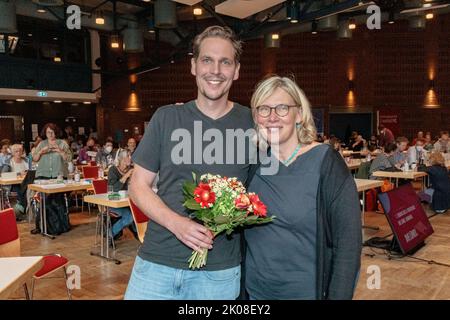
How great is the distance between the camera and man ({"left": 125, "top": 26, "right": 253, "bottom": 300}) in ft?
5.95

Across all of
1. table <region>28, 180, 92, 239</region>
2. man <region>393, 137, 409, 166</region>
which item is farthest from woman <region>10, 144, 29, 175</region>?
man <region>393, 137, 409, 166</region>

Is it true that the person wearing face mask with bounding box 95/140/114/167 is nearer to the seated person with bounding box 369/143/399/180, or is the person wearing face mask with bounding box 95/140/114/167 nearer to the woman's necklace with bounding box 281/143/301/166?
the seated person with bounding box 369/143/399/180

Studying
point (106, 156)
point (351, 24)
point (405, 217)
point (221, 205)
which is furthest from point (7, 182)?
point (351, 24)

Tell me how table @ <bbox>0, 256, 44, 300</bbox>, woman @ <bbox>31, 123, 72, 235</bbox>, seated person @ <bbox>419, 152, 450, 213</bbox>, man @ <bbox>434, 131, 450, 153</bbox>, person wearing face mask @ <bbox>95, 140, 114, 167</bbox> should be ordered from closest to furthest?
table @ <bbox>0, 256, 44, 300</bbox>, woman @ <bbox>31, 123, 72, 235</bbox>, seated person @ <bbox>419, 152, 450, 213</bbox>, person wearing face mask @ <bbox>95, 140, 114, 167</bbox>, man @ <bbox>434, 131, 450, 153</bbox>

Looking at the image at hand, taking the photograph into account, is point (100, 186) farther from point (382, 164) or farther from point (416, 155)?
point (416, 155)

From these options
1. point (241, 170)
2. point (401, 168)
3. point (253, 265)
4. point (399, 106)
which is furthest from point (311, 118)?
point (399, 106)

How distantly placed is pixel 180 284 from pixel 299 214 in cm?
59

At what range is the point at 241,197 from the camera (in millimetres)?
1651

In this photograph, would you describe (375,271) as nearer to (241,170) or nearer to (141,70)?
(241,170)

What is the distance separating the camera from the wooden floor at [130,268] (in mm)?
4582

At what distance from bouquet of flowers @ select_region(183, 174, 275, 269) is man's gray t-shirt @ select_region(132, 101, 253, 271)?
0.36 feet

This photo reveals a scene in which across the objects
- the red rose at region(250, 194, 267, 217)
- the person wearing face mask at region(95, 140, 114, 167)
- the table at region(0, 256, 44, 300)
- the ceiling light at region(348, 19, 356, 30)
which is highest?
the ceiling light at region(348, 19, 356, 30)

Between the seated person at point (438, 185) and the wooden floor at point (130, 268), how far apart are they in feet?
2.49

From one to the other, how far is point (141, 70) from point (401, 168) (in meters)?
11.0
